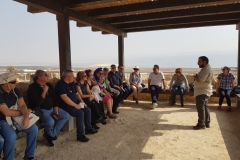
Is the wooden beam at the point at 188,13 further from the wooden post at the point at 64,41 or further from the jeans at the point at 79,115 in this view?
the jeans at the point at 79,115

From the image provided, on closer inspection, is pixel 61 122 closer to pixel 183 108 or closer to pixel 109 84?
pixel 109 84

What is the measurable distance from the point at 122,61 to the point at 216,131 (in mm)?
4212

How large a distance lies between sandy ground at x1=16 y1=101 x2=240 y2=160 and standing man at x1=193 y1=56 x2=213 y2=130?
22 centimetres

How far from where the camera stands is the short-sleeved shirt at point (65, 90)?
335 cm

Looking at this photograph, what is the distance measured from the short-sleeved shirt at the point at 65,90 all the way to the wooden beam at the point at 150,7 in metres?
2.04

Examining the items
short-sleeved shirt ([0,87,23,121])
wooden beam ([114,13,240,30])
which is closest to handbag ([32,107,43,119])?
short-sleeved shirt ([0,87,23,121])

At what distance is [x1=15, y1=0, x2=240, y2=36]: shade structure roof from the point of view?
3803 millimetres

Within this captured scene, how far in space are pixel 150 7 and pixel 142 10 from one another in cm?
19

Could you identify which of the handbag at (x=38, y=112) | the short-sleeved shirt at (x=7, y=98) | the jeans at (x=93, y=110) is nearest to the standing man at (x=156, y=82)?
the jeans at (x=93, y=110)

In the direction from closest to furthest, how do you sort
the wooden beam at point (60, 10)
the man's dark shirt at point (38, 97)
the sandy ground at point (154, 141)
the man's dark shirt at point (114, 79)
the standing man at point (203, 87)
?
Answer: the sandy ground at point (154, 141) < the man's dark shirt at point (38, 97) < the wooden beam at point (60, 10) < the standing man at point (203, 87) < the man's dark shirt at point (114, 79)

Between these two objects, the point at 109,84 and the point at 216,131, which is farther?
the point at 109,84

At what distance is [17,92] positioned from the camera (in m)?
2.61

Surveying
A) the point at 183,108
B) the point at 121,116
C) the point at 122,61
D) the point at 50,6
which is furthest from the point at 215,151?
the point at 122,61

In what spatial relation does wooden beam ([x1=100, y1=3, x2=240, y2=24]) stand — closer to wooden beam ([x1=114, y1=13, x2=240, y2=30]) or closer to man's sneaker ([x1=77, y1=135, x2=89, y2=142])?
wooden beam ([x1=114, y1=13, x2=240, y2=30])
